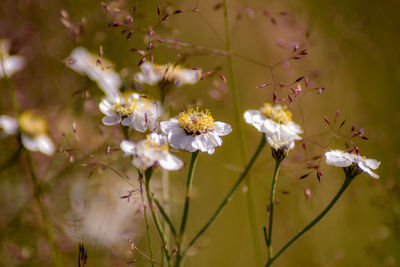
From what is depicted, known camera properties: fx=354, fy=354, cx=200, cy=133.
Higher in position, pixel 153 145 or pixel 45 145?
pixel 153 145

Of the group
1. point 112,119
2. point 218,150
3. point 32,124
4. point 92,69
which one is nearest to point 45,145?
point 32,124

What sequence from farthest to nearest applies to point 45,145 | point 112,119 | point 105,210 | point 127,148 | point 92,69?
1. point 45,145
2. point 92,69
3. point 105,210
4. point 112,119
5. point 127,148

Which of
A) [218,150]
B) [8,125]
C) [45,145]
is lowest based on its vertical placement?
[218,150]

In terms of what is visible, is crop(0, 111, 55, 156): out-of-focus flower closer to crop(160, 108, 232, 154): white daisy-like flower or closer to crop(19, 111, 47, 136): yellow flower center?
crop(19, 111, 47, 136): yellow flower center

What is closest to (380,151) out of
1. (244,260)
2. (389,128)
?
(389,128)

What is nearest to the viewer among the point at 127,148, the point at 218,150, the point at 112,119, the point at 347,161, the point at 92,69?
the point at 127,148

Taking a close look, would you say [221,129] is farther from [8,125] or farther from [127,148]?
[8,125]

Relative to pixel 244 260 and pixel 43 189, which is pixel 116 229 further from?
pixel 244 260
